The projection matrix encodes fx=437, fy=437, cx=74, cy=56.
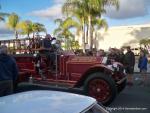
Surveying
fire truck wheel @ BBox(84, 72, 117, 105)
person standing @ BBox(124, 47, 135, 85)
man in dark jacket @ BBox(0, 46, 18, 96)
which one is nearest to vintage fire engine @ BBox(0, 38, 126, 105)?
fire truck wheel @ BBox(84, 72, 117, 105)

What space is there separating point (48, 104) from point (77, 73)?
952 centimetres

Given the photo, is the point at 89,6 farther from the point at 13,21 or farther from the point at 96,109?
the point at 96,109

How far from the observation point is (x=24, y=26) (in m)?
60.1

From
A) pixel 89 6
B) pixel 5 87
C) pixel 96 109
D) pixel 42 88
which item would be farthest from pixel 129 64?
pixel 89 6

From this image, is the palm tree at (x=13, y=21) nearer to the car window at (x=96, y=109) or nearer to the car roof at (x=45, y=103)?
the car window at (x=96, y=109)

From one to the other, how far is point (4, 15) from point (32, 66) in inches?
1093

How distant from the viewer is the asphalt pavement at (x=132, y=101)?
11.6 m

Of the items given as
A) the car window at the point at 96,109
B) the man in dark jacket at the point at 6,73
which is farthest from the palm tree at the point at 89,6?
the car window at the point at 96,109

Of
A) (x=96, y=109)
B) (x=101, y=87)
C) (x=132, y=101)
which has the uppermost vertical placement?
(x=96, y=109)

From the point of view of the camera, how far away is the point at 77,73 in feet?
43.3

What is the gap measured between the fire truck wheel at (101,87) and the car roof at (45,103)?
8026 mm

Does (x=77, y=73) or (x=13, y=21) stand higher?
(x=13, y=21)

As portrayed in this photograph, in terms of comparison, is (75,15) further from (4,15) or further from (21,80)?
(21,80)

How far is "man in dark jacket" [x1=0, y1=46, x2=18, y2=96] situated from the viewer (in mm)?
8812
